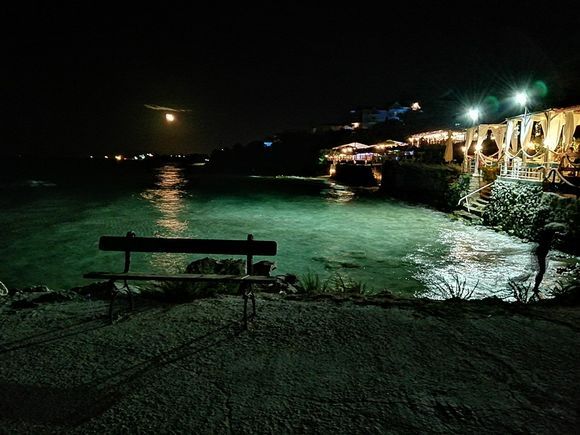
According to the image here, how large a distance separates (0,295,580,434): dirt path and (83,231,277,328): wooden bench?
48cm

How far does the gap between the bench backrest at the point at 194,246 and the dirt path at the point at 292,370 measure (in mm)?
798

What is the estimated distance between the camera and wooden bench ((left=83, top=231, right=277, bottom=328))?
4.79 m

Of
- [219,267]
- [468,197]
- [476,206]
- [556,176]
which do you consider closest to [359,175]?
[468,197]

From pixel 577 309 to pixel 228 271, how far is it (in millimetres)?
6322

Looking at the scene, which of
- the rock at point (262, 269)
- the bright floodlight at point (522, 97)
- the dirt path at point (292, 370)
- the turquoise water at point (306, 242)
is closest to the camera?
the dirt path at point (292, 370)

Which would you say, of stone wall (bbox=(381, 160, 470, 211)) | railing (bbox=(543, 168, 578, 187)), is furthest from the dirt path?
stone wall (bbox=(381, 160, 470, 211))

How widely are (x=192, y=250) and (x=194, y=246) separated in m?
0.06

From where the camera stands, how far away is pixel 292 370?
358 cm

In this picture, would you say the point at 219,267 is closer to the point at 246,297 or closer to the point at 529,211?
the point at 246,297

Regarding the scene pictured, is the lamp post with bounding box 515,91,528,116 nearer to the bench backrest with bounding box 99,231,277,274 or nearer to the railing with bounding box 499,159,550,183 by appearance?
the railing with bounding box 499,159,550,183

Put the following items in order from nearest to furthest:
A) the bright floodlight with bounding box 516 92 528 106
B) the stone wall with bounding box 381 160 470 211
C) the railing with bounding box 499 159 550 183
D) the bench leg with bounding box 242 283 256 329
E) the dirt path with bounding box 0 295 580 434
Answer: the dirt path with bounding box 0 295 580 434, the bench leg with bounding box 242 283 256 329, the railing with bounding box 499 159 550 183, the bright floodlight with bounding box 516 92 528 106, the stone wall with bounding box 381 160 470 211

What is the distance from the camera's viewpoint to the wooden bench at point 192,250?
4785 millimetres

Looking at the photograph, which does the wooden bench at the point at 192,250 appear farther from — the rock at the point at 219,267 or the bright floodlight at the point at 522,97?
the bright floodlight at the point at 522,97

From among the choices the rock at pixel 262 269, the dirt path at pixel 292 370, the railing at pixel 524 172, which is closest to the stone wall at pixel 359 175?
the railing at pixel 524 172
